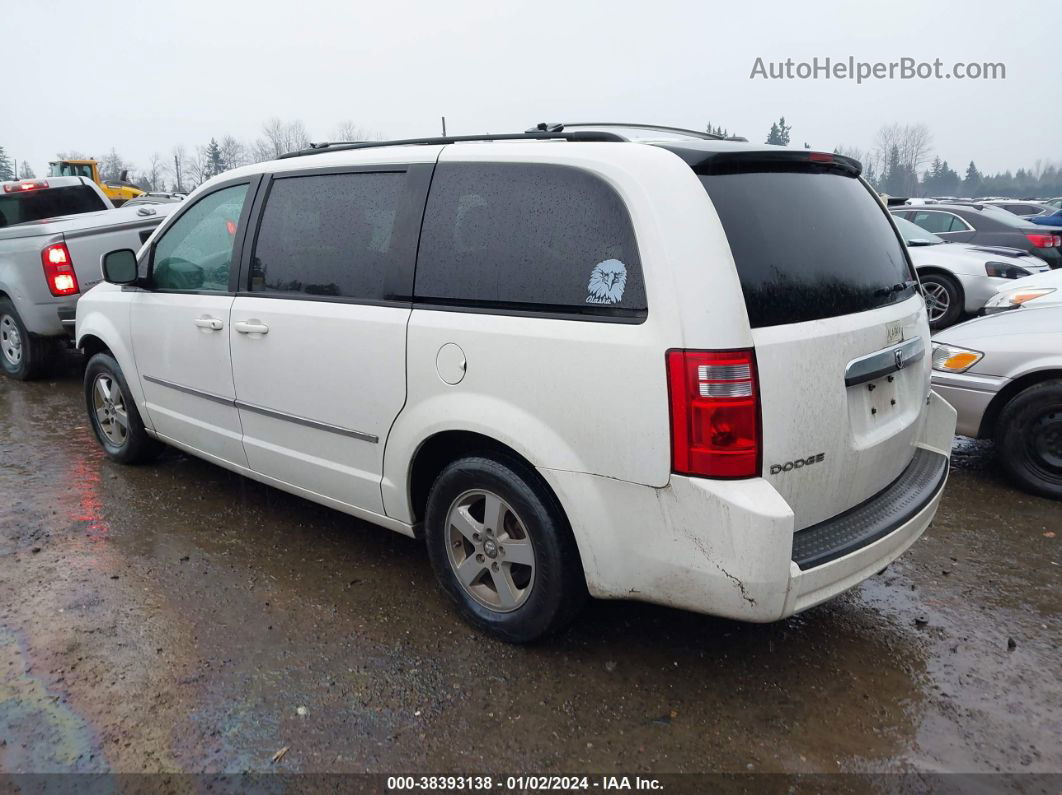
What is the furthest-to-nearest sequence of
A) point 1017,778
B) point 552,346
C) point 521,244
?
point 521,244
point 552,346
point 1017,778

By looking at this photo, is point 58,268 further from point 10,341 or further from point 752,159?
point 752,159

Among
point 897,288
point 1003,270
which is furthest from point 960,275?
point 897,288

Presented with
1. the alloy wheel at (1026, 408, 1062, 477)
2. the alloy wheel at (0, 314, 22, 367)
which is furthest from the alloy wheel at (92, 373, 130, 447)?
the alloy wheel at (1026, 408, 1062, 477)

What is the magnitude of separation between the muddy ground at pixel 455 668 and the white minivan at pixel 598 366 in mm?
362

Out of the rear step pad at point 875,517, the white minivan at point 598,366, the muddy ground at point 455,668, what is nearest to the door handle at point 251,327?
the white minivan at point 598,366

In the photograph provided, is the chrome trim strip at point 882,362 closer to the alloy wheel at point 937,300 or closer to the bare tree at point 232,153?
the alloy wheel at point 937,300

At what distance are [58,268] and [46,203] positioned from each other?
2.42 metres

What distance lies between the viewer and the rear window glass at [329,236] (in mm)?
3160

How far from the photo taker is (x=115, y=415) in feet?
16.3

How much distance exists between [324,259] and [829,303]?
2.09 m

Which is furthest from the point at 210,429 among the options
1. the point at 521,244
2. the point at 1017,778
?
the point at 1017,778

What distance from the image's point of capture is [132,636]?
309 cm

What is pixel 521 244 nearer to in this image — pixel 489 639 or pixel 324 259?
pixel 324 259

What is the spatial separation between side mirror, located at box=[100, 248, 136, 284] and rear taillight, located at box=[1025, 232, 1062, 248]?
12.0m
